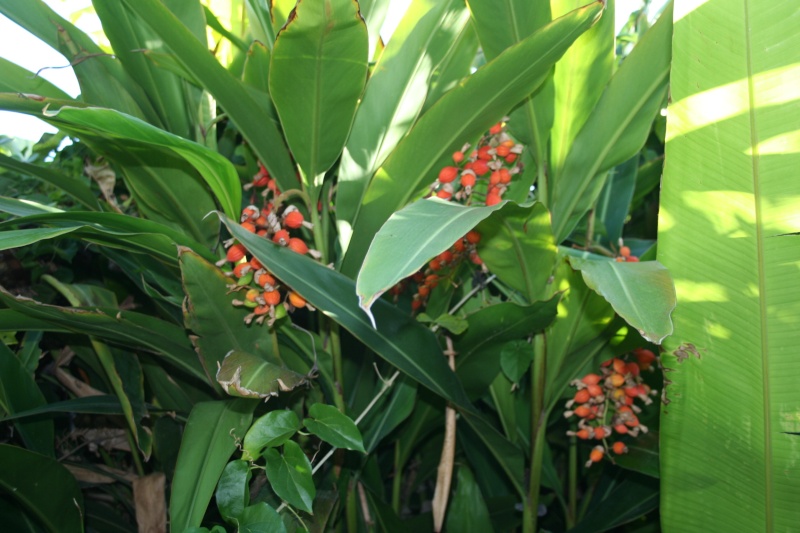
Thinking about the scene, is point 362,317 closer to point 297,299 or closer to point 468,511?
point 297,299

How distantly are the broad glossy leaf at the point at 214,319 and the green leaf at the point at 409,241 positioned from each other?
0.26 metres

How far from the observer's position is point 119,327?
0.82m

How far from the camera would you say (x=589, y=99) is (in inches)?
35.4

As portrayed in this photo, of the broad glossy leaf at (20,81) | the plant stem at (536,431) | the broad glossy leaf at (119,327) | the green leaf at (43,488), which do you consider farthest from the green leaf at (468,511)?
the broad glossy leaf at (20,81)

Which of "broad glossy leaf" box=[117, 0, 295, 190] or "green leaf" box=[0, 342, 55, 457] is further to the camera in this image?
"green leaf" box=[0, 342, 55, 457]

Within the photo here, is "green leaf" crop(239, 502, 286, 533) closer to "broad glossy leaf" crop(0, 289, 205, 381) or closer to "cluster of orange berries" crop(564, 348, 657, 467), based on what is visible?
"broad glossy leaf" crop(0, 289, 205, 381)

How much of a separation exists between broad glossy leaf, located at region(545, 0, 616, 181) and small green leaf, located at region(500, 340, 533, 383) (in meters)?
0.23

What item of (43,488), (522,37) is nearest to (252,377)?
(43,488)

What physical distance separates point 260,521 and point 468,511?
1.33ft

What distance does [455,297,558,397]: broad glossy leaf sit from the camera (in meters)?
0.83

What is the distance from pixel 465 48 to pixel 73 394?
33.8 inches

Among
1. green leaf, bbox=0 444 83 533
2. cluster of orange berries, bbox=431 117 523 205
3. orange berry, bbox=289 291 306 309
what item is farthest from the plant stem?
green leaf, bbox=0 444 83 533

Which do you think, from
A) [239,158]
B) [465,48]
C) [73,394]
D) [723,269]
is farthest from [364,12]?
[73,394]

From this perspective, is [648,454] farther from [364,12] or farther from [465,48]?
[364,12]
